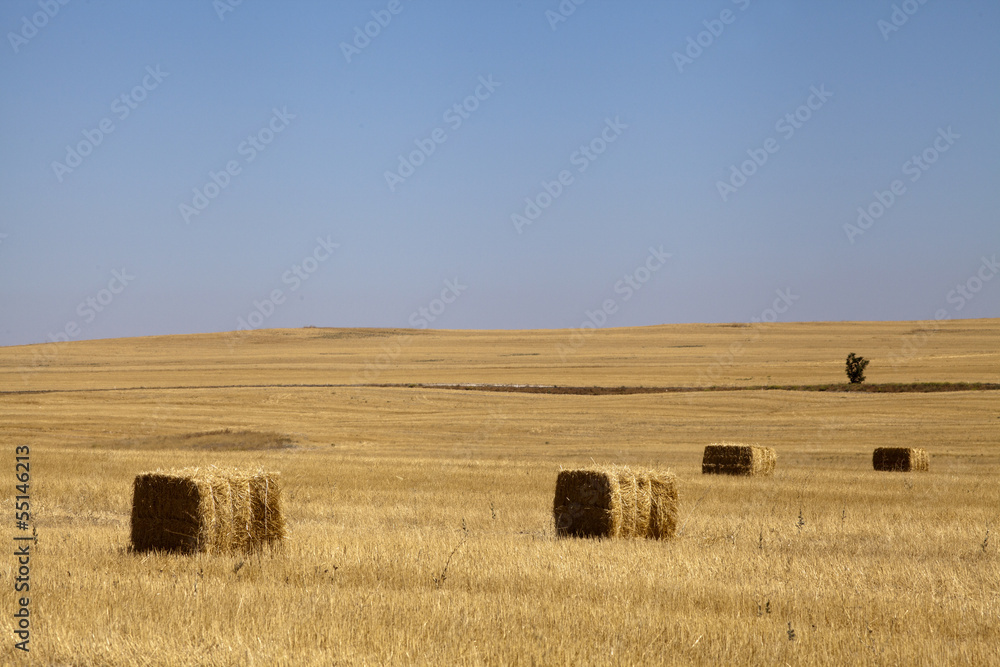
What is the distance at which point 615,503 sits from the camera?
12094mm

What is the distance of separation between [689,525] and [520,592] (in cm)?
557

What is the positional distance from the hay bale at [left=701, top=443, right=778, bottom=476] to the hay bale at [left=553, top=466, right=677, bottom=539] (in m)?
8.53

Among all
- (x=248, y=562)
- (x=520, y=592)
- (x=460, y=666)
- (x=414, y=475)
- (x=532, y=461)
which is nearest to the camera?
(x=460, y=666)

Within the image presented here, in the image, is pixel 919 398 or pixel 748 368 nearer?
pixel 919 398

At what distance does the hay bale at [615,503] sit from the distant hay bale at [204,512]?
3719 mm

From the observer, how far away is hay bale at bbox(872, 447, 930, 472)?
71.5 ft

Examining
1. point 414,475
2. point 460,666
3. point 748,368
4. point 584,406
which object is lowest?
point 460,666

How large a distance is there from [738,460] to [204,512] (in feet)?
44.5

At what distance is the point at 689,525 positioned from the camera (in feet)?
44.4

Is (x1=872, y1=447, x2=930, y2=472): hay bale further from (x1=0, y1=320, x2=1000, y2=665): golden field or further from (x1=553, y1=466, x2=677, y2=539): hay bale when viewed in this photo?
(x1=553, y1=466, x2=677, y2=539): hay bale

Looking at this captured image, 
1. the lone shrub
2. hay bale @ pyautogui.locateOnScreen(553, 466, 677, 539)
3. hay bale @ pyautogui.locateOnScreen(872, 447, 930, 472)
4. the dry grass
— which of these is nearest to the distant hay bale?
hay bale @ pyautogui.locateOnScreen(553, 466, 677, 539)

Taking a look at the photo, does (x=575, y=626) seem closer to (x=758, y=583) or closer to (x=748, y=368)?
(x=758, y=583)

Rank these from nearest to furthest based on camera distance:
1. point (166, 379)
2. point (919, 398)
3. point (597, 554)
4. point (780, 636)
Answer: point (780, 636)
point (597, 554)
point (919, 398)
point (166, 379)

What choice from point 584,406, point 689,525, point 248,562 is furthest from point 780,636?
point 584,406
